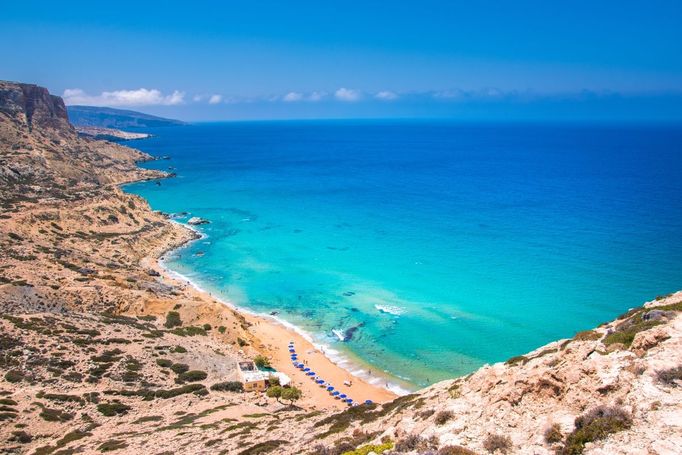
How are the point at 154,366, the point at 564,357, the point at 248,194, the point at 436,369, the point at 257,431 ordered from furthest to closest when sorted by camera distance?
the point at 248,194
the point at 436,369
the point at 154,366
the point at 257,431
the point at 564,357

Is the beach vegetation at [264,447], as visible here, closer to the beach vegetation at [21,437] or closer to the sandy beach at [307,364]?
the beach vegetation at [21,437]

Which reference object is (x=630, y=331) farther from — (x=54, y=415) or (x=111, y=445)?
(x=54, y=415)

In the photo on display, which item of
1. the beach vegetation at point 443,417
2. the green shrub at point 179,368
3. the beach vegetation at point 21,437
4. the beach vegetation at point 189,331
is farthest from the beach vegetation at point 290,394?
the beach vegetation at point 443,417

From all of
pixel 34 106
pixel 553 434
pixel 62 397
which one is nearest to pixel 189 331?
pixel 62 397

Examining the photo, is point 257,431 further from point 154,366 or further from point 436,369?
point 436,369

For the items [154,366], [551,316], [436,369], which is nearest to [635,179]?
[551,316]
